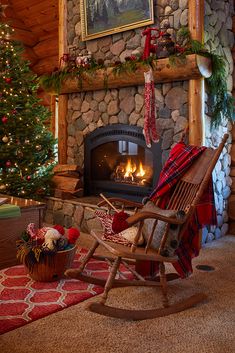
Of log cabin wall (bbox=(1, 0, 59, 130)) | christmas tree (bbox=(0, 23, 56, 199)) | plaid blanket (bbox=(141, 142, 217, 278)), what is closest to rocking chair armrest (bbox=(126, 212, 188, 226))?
plaid blanket (bbox=(141, 142, 217, 278))

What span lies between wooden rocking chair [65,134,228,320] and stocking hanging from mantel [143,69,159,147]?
3.17 feet

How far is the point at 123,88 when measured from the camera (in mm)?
4199

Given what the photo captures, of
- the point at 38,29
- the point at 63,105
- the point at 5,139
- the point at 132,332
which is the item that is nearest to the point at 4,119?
the point at 5,139

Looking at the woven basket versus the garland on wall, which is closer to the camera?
the woven basket

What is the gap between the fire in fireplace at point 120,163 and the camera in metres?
4.07

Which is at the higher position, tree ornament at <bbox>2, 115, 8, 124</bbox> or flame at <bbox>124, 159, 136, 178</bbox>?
tree ornament at <bbox>2, 115, 8, 124</bbox>

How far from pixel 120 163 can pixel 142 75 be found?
1120 mm

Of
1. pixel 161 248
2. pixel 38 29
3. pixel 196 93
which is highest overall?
pixel 38 29

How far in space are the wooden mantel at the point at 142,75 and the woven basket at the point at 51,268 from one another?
74.8 inches

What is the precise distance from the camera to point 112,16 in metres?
4.25

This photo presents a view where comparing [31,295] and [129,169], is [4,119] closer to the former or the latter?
[129,169]

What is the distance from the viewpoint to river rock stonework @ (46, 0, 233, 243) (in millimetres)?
3738

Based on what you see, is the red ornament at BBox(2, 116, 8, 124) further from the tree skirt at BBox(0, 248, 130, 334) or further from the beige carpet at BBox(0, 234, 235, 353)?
the beige carpet at BBox(0, 234, 235, 353)

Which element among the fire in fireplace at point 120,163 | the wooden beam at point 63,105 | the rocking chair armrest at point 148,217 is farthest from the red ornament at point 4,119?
the rocking chair armrest at point 148,217
